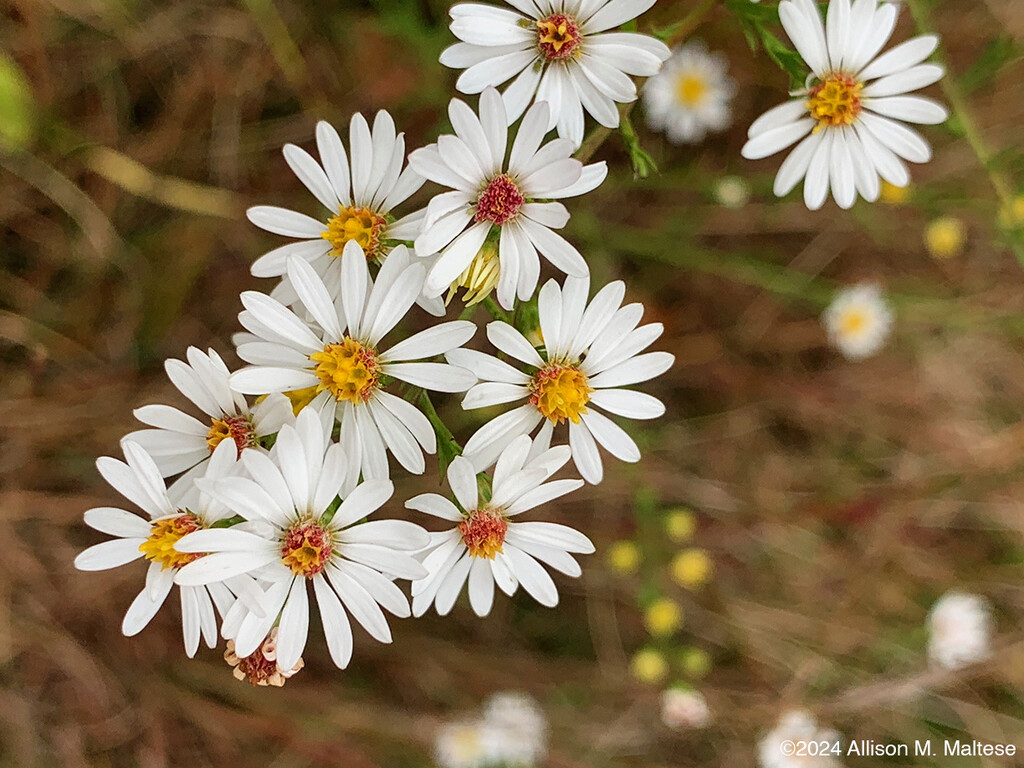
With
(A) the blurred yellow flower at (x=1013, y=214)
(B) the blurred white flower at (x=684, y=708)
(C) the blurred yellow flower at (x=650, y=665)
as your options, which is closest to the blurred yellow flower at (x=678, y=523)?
(C) the blurred yellow flower at (x=650, y=665)

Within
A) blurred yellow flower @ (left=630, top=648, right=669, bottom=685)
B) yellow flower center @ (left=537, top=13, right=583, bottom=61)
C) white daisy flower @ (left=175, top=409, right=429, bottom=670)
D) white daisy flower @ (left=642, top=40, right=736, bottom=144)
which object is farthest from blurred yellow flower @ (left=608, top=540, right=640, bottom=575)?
yellow flower center @ (left=537, top=13, right=583, bottom=61)

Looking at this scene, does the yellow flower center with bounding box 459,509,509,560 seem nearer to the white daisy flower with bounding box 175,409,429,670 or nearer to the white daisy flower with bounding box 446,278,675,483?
the white daisy flower with bounding box 446,278,675,483

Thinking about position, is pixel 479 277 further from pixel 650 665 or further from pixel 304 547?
pixel 650 665

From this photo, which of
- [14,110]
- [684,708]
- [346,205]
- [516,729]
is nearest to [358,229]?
[346,205]

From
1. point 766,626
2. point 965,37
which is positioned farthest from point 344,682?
point 965,37

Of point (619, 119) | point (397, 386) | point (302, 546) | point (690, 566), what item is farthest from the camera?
point (690, 566)

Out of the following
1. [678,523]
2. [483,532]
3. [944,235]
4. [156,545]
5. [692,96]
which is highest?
[692,96]

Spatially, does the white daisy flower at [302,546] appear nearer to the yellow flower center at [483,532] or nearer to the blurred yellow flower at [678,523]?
the yellow flower center at [483,532]
